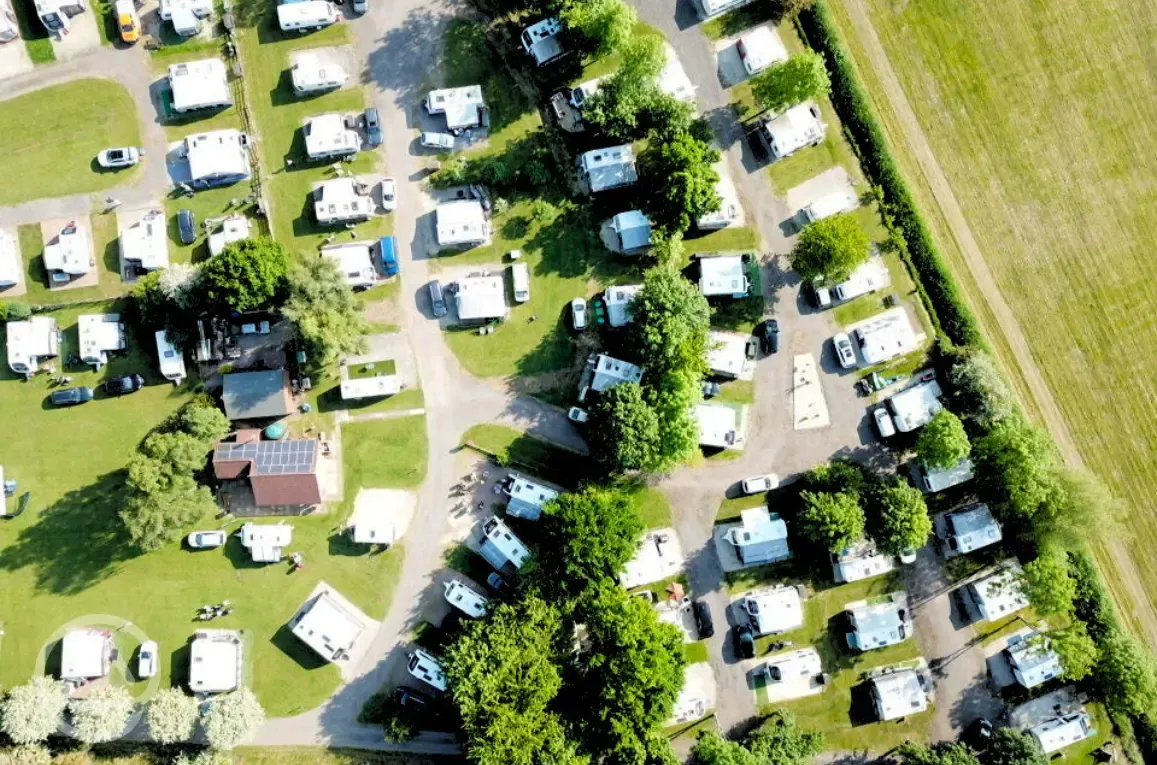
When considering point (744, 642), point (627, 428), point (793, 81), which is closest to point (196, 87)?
point (627, 428)

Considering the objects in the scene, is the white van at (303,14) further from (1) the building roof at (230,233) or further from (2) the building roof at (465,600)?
(2) the building roof at (465,600)

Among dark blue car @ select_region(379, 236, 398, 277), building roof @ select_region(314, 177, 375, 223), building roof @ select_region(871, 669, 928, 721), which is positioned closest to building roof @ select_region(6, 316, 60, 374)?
building roof @ select_region(314, 177, 375, 223)

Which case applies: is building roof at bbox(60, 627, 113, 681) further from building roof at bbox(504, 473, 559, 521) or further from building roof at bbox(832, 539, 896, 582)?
building roof at bbox(832, 539, 896, 582)

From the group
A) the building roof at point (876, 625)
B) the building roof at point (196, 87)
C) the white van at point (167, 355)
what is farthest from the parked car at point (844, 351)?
the building roof at point (196, 87)

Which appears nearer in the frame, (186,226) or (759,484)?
(186,226)

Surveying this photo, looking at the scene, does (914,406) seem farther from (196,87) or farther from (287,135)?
(196,87)

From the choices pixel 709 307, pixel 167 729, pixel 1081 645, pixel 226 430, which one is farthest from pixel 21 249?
pixel 1081 645
